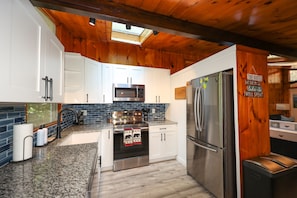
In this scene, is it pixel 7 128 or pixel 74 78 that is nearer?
pixel 7 128

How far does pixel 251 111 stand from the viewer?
6.29ft

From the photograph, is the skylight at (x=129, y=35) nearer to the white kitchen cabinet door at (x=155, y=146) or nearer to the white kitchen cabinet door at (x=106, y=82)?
the white kitchen cabinet door at (x=106, y=82)

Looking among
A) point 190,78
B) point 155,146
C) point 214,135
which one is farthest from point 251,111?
point 155,146

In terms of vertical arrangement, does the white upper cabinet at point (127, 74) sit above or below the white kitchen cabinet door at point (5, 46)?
above

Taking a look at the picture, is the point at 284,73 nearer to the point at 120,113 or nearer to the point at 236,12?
the point at 236,12

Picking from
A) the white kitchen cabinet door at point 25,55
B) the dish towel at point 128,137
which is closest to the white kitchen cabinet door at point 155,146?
the dish towel at point 128,137

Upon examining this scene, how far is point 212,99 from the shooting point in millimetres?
2000

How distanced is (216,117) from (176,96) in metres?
1.45

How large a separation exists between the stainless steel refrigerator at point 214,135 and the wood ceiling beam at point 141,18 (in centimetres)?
66

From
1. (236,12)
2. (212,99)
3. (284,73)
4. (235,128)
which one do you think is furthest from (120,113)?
(284,73)

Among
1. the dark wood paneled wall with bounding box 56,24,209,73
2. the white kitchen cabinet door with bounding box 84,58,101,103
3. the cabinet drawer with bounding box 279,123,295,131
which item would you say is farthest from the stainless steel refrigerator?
the cabinet drawer with bounding box 279,123,295,131

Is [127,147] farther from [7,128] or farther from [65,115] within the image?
[7,128]

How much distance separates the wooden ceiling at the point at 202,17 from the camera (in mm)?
1491

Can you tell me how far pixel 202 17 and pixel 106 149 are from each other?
9.08 ft
